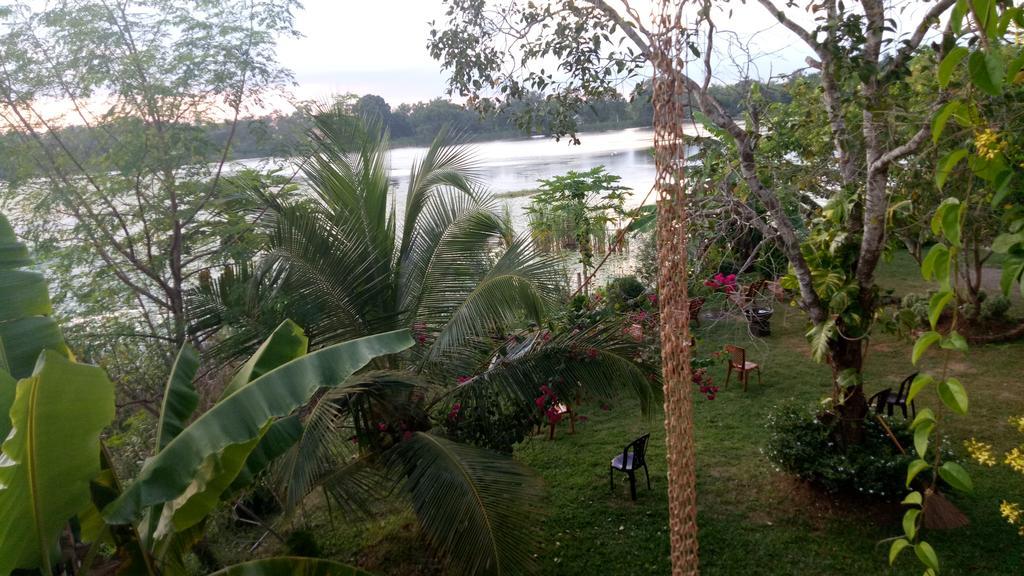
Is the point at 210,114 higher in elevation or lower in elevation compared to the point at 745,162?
higher

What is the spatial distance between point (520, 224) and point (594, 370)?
23.4ft

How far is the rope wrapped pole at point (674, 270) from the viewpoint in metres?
1.73

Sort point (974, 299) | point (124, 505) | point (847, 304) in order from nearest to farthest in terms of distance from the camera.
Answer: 1. point (124, 505)
2. point (847, 304)
3. point (974, 299)

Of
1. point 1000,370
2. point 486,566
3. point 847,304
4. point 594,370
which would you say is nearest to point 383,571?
point 486,566

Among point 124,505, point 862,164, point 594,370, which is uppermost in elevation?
point 862,164

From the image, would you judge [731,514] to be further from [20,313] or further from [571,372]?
[20,313]

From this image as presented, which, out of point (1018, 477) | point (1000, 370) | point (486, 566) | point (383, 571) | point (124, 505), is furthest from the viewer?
point (1000, 370)

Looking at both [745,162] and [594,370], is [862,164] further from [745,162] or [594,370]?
[594,370]

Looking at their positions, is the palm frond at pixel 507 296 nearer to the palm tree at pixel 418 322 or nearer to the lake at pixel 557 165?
the palm tree at pixel 418 322

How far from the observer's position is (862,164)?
5562mm

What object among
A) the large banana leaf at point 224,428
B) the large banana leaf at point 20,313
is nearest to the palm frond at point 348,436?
the large banana leaf at point 224,428

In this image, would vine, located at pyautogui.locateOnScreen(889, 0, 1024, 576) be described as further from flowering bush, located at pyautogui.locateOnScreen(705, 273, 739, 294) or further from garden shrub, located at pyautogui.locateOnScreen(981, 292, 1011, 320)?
garden shrub, located at pyautogui.locateOnScreen(981, 292, 1011, 320)

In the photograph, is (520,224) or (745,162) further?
(520,224)

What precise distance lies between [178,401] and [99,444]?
434 mm
